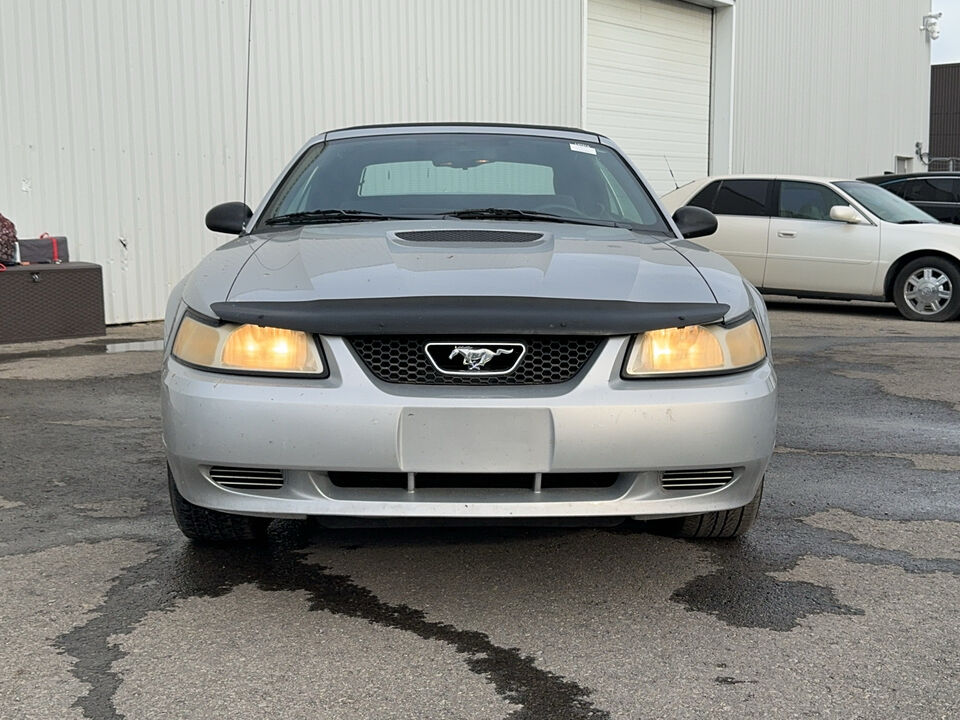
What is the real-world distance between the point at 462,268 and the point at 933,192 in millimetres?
12088

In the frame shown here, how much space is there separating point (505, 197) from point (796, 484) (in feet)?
5.08

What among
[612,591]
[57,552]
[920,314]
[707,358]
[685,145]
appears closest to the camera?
[707,358]

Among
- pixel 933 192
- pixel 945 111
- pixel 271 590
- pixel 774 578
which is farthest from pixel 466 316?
pixel 945 111

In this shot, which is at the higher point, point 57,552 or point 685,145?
point 685,145

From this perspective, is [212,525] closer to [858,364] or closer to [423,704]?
[423,704]

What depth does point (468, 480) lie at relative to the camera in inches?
119

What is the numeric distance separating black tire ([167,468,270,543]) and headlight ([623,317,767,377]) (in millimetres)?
1206

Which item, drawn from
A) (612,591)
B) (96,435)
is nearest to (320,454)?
(612,591)

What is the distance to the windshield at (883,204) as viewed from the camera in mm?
11516

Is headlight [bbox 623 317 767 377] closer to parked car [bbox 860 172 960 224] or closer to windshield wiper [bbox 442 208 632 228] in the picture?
windshield wiper [bbox 442 208 632 228]

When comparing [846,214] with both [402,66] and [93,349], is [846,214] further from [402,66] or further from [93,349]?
[93,349]

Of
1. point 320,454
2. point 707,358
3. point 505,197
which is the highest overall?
point 505,197

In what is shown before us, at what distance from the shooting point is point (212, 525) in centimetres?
348

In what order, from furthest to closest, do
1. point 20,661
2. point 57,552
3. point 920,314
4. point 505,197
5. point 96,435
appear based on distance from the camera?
point 920,314
point 96,435
point 505,197
point 57,552
point 20,661
